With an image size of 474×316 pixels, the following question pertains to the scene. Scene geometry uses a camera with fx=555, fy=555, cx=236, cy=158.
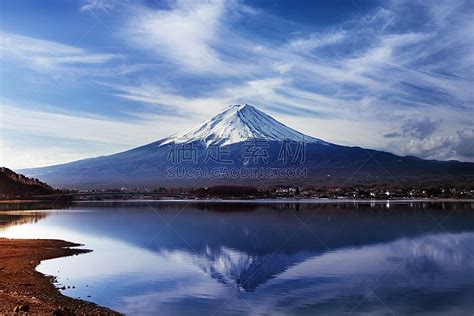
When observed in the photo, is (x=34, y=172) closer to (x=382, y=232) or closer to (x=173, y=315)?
(x=382, y=232)

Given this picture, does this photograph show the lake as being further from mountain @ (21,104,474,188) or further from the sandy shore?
mountain @ (21,104,474,188)

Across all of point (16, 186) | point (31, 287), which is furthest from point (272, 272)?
point (16, 186)

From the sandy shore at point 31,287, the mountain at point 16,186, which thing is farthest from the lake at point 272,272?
the mountain at point 16,186

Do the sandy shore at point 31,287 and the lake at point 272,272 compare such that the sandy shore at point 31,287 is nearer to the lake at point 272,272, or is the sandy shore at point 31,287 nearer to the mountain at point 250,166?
the lake at point 272,272

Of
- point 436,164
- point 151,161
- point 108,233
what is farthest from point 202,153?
point 108,233

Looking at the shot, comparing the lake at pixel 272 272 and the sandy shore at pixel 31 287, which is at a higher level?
the sandy shore at pixel 31 287

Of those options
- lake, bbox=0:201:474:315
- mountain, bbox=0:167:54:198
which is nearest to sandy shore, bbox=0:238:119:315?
lake, bbox=0:201:474:315
